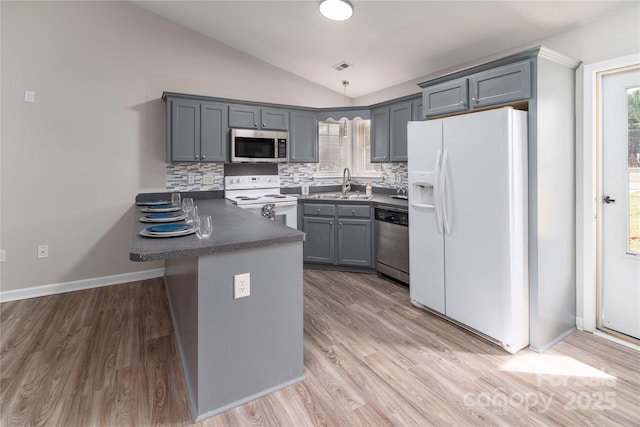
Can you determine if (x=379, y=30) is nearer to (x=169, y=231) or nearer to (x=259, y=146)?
(x=259, y=146)

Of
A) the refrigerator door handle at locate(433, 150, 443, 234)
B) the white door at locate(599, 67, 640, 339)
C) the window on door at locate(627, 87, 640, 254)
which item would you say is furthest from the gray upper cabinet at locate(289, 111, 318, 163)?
the window on door at locate(627, 87, 640, 254)

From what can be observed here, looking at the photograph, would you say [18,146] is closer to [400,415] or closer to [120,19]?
[120,19]

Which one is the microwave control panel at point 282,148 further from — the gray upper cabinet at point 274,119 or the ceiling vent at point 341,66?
the ceiling vent at point 341,66

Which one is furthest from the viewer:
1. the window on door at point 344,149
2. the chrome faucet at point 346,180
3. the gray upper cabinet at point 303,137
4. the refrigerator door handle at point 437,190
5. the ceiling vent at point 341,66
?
the window on door at point 344,149

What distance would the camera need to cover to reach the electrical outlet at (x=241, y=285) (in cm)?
183

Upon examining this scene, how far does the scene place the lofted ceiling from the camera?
2.63 meters

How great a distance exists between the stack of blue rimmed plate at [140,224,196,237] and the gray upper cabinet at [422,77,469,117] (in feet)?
7.24

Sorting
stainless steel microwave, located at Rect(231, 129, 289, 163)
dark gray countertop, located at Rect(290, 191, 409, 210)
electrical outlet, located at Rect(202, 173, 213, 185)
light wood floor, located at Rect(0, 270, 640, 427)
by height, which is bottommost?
light wood floor, located at Rect(0, 270, 640, 427)

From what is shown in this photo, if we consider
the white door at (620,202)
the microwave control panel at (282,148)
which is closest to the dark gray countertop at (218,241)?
the microwave control panel at (282,148)

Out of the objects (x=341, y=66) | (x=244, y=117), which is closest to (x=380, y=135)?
(x=341, y=66)

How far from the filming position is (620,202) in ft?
8.37

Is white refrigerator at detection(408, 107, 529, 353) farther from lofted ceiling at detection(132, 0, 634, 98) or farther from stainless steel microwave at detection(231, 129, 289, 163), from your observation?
stainless steel microwave at detection(231, 129, 289, 163)

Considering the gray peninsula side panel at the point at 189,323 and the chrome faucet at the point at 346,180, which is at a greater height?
the chrome faucet at the point at 346,180

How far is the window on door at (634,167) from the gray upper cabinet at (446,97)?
1.10 meters
